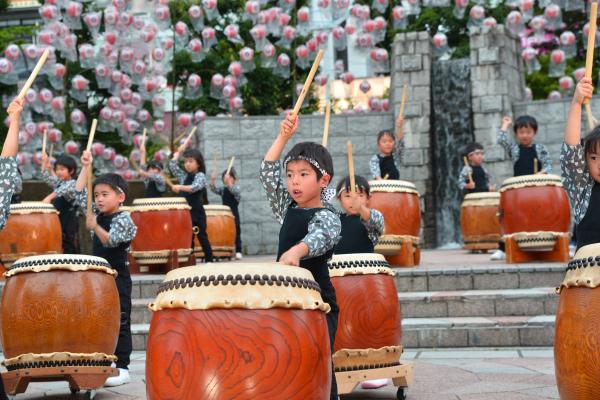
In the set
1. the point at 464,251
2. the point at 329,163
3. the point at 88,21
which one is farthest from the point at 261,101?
the point at 329,163

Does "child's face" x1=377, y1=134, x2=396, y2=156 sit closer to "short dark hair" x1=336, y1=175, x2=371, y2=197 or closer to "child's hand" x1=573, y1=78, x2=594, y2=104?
"short dark hair" x1=336, y1=175, x2=371, y2=197

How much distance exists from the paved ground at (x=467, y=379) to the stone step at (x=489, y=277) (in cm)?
144

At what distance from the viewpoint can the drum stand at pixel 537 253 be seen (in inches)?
360

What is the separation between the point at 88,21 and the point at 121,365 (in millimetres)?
13084

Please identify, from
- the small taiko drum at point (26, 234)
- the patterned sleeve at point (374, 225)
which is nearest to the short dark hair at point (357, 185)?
the patterned sleeve at point (374, 225)

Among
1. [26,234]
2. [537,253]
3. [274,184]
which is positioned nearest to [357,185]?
[274,184]

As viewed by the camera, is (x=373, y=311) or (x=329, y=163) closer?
(x=329, y=163)

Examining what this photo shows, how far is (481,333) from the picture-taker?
7199 millimetres

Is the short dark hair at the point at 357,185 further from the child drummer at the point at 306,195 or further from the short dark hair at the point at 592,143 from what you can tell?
the short dark hair at the point at 592,143

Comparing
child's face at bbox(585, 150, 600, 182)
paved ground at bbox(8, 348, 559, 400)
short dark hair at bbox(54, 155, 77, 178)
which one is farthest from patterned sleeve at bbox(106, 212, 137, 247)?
short dark hair at bbox(54, 155, 77, 178)

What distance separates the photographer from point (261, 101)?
2311 cm

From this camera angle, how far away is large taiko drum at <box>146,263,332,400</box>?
10.3 feet

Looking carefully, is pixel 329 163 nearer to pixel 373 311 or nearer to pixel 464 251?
pixel 373 311

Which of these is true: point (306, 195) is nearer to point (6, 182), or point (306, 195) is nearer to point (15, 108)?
point (6, 182)
